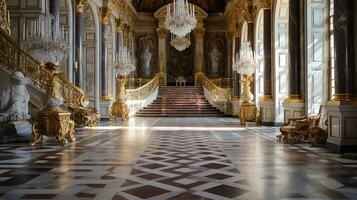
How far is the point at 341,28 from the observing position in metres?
8.71

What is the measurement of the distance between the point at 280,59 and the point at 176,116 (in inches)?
368

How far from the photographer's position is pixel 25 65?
12633 millimetres

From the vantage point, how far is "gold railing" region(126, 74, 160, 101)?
25.0 metres

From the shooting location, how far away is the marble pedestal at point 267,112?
53.9ft

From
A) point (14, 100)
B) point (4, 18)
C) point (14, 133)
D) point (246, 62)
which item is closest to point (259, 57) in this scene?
point (246, 62)

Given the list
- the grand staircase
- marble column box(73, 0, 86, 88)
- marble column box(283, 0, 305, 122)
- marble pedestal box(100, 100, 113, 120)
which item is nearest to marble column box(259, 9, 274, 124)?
marble column box(283, 0, 305, 122)

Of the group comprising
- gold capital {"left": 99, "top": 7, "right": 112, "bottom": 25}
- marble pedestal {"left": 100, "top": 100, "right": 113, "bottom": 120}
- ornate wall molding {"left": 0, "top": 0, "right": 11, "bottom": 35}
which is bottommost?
marble pedestal {"left": 100, "top": 100, "right": 113, "bottom": 120}

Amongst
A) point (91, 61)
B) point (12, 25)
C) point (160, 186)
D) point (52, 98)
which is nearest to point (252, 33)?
point (91, 61)

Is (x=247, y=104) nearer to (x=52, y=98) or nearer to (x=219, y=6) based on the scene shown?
(x=52, y=98)

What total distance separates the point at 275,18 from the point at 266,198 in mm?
12835

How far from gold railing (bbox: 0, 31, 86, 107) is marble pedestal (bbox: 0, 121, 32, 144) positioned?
1412 millimetres

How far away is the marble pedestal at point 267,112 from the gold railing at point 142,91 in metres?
9.73

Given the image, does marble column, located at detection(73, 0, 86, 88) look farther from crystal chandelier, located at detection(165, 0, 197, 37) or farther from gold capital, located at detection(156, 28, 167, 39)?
gold capital, located at detection(156, 28, 167, 39)

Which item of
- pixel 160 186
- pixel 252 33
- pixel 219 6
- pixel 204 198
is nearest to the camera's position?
pixel 204 198
